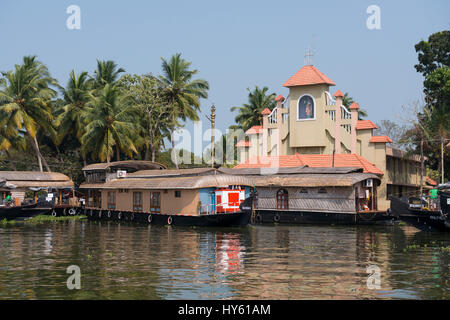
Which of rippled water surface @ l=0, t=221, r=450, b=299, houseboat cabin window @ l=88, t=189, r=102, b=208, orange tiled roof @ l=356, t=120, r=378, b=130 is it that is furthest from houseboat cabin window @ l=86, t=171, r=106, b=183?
orange tiled roof @ l=356, t=120, r=378, b=130

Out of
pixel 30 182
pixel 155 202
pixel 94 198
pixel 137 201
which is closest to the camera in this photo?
pixel 155 202

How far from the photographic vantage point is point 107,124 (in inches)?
1743

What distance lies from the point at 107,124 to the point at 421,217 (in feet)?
86.1

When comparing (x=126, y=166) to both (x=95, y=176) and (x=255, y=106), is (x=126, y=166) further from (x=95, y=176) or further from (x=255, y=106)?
(x=255, y=106)

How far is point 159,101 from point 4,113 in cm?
1231

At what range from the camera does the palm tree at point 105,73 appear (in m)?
50.5

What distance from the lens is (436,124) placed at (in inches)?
1550

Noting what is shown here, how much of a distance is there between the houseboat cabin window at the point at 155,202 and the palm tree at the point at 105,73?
2121cm

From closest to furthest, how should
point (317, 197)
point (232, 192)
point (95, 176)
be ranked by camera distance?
point (232, 192), point (317, 197), point (95, 176)

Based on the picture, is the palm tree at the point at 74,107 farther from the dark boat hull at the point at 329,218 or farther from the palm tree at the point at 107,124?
the dark boat hull at the point at 329,218

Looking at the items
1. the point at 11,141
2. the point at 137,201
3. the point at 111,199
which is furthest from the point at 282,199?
the point at 11,141

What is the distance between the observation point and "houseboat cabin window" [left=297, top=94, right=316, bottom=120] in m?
42.1

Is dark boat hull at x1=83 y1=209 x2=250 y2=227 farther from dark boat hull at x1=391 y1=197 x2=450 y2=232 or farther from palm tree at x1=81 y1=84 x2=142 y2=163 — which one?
palm tree at x1=81 y1=84 x2=142 y2=163
